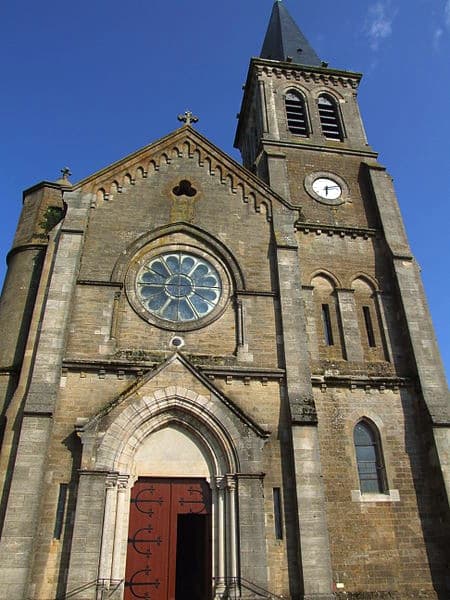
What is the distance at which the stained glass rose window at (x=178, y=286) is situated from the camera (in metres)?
13.6

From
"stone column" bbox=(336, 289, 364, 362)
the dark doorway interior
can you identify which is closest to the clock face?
"stone column" bbox=(336, 289, 364, 362)

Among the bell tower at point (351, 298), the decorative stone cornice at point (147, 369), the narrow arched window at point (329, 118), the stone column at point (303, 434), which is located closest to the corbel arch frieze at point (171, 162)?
the bell tower at point (351, 298)

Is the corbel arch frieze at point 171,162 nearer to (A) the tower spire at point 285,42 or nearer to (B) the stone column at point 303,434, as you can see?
(B) the stone column at point 303,434

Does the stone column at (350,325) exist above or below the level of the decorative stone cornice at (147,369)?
above

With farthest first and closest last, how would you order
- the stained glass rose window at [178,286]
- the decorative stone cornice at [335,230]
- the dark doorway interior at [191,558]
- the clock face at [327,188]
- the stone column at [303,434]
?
the clock face at [327,188]
the decorative stone cornice at [335,230]
the stained glass rose window at [178,286]
the dark doorway interior at [191,558]
the stone column at [303,434]

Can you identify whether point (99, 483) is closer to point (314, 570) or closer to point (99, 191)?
point (314, 570)

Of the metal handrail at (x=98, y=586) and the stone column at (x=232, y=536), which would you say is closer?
the metal handrail at (x=98, y=586)

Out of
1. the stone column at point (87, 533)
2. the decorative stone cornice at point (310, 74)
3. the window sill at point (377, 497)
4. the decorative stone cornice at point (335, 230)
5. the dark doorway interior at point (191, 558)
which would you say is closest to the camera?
the stone column at point (87, 533)

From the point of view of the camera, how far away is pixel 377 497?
12023 millimetres

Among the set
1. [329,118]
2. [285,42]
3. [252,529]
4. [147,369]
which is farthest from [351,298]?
[285,42]

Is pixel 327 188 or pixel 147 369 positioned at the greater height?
pixel 327 188

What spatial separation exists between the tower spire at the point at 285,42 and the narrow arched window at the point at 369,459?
16.9 meters

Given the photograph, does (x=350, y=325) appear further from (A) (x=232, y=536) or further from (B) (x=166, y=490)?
(B) (x=166, y=490)

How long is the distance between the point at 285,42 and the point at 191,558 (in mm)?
22770
